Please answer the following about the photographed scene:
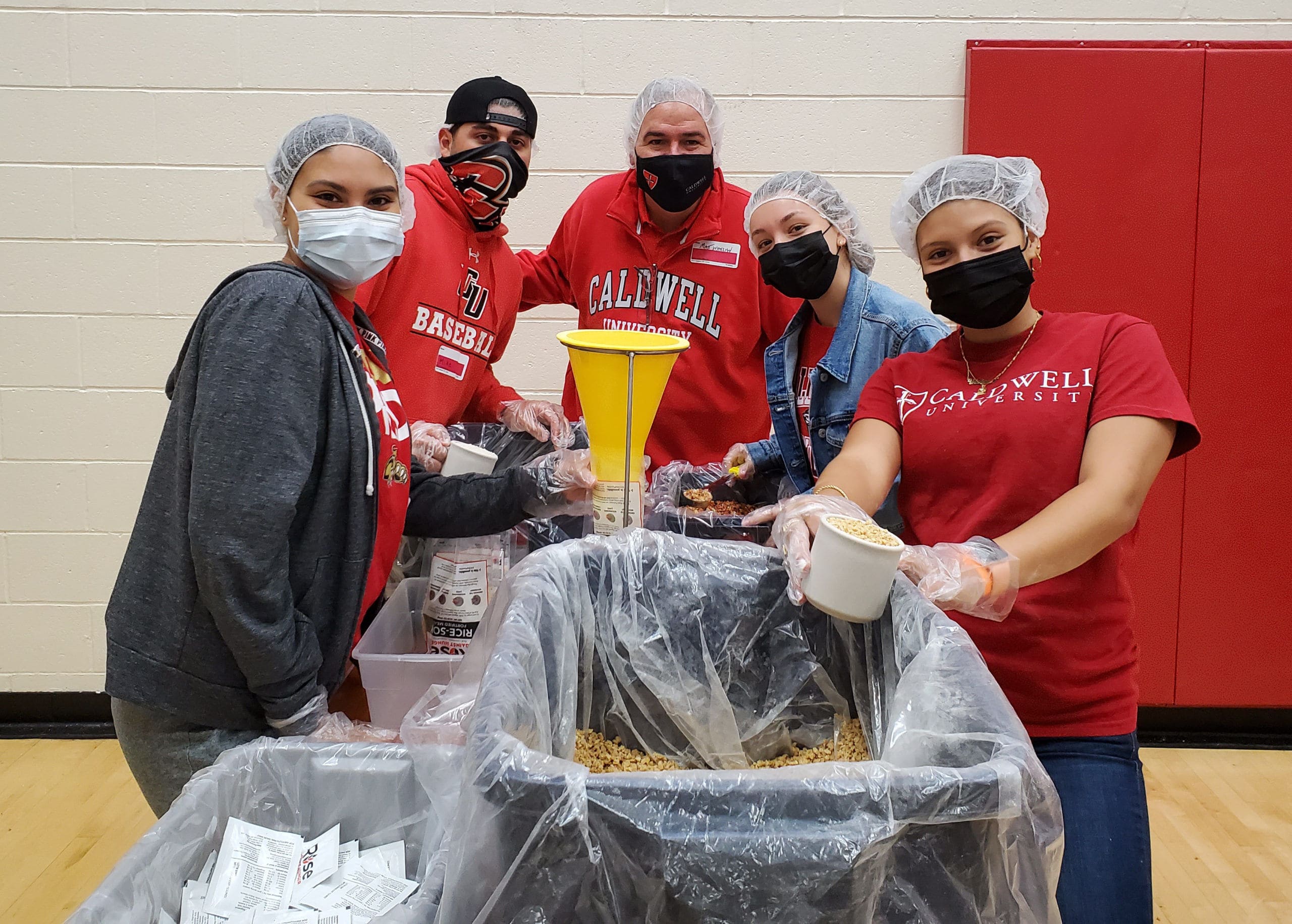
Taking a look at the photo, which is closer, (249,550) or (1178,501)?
(249,550)

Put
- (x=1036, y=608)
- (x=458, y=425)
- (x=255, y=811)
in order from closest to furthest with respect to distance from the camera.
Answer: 1. (x=255, y=811)
2. (x=1036, y=608)
3. (x=458, y=425)

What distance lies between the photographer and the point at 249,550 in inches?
46.5

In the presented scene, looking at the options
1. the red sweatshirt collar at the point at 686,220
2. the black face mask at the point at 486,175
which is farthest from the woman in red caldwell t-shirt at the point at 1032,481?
the black face mask at the point at 486,175

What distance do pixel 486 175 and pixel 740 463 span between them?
88cm

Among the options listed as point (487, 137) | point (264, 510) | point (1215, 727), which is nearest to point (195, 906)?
point (264, 510)

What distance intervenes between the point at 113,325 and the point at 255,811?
2.51m

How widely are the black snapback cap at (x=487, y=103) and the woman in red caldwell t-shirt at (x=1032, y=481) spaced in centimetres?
107

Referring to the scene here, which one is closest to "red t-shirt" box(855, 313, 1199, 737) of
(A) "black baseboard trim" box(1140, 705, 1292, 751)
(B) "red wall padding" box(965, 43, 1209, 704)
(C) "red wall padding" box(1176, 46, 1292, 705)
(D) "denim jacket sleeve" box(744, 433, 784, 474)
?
(D) "denim jacket sleeve" box(744, 433, 784, 474)

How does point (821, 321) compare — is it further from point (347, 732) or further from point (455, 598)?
point (347, 732)

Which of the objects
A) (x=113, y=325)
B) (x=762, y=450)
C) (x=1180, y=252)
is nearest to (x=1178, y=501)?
(x=1180, y=252)

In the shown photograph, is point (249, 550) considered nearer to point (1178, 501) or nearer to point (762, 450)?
point (762, 450)

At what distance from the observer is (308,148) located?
4.75ft

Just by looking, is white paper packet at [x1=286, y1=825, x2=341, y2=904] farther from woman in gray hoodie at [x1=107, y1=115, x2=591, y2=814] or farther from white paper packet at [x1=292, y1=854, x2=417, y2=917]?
woman in gray hoodie at [x1=107, y1=115, x2=591, y2=814]

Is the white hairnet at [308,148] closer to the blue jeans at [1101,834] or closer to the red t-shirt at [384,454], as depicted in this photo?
Result: the red t-shirt at [384,454]
